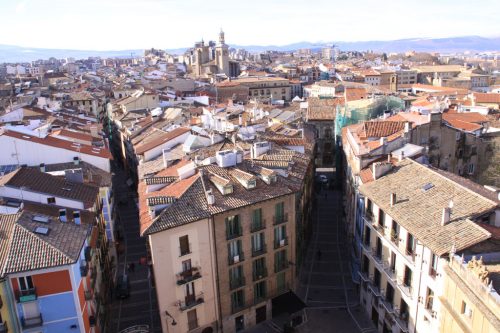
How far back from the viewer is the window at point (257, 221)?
3904cm

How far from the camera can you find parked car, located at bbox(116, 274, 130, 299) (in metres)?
47.1

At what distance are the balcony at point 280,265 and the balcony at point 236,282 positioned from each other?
3.71 m

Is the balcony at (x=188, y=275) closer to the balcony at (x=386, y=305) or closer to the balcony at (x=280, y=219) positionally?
the balcony at (x=280, y=219)

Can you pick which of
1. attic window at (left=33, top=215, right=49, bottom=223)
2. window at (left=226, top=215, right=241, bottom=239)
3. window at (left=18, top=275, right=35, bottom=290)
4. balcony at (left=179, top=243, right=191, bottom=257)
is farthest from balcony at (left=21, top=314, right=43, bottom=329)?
window at (left=226, top=215, right=241, bottom=239)

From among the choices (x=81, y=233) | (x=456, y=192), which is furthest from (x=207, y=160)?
(x=456, y=192)

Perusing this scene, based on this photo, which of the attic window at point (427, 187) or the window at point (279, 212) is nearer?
the attic window at point (427, 187)

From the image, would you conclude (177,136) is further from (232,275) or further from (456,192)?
(456,192)

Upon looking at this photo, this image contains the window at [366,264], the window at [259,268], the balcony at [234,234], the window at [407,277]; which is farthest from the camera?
the window at [366,264]

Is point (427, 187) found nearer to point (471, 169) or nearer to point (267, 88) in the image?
point (471, 169)

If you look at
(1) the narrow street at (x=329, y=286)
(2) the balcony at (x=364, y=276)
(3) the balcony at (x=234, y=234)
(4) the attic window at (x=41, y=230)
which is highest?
(4) the attic window at (x=41, y=230)

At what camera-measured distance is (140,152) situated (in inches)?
2378

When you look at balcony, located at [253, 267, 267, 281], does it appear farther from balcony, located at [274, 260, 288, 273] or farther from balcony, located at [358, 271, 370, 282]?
balcony, located at [358, 271, 370, 282]

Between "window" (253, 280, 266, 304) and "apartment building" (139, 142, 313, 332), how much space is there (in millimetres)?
72

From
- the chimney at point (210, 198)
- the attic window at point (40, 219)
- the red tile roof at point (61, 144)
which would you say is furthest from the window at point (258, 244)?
the red tile roof at point (61, 144)
